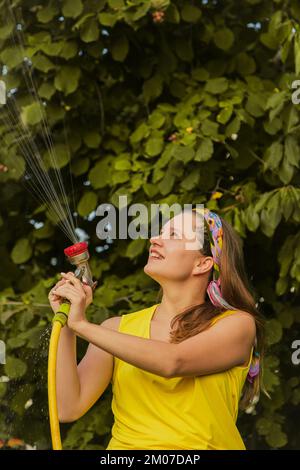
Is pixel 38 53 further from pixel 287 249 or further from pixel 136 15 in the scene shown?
pixel 287 249

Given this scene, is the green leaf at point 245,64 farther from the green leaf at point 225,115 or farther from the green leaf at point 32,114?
the green leaf at point 32,114

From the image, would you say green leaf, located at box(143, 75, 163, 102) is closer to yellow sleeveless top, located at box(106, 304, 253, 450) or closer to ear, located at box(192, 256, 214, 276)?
ear, located at box(192, 256, 214, 276)

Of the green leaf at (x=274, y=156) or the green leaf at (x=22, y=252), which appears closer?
the green leaf at (x=274, y=156)

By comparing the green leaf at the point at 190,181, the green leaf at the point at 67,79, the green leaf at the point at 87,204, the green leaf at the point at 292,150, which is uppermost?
the green leaf at the point at 67,79

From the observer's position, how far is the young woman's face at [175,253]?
84.4 inches

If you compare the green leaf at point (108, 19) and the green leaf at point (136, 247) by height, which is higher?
the green leaf at point (108, 19)

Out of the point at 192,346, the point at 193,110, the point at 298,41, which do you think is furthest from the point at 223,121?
the point at 192,346

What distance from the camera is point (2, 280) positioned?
3.85m

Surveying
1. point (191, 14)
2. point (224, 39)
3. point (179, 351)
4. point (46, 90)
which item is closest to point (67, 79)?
point (46, 90)

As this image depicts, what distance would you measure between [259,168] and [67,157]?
74cm

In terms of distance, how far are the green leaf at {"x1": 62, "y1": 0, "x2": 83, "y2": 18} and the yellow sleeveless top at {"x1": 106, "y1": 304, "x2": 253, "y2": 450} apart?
1.67m

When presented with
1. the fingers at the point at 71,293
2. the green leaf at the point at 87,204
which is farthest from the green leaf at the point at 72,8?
the fingers at the point at 71,293

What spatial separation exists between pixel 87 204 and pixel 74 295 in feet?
5.58

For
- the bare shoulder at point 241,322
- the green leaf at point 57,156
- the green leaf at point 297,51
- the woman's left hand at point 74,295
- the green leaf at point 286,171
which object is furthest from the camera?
the green leaf at point 57,156
